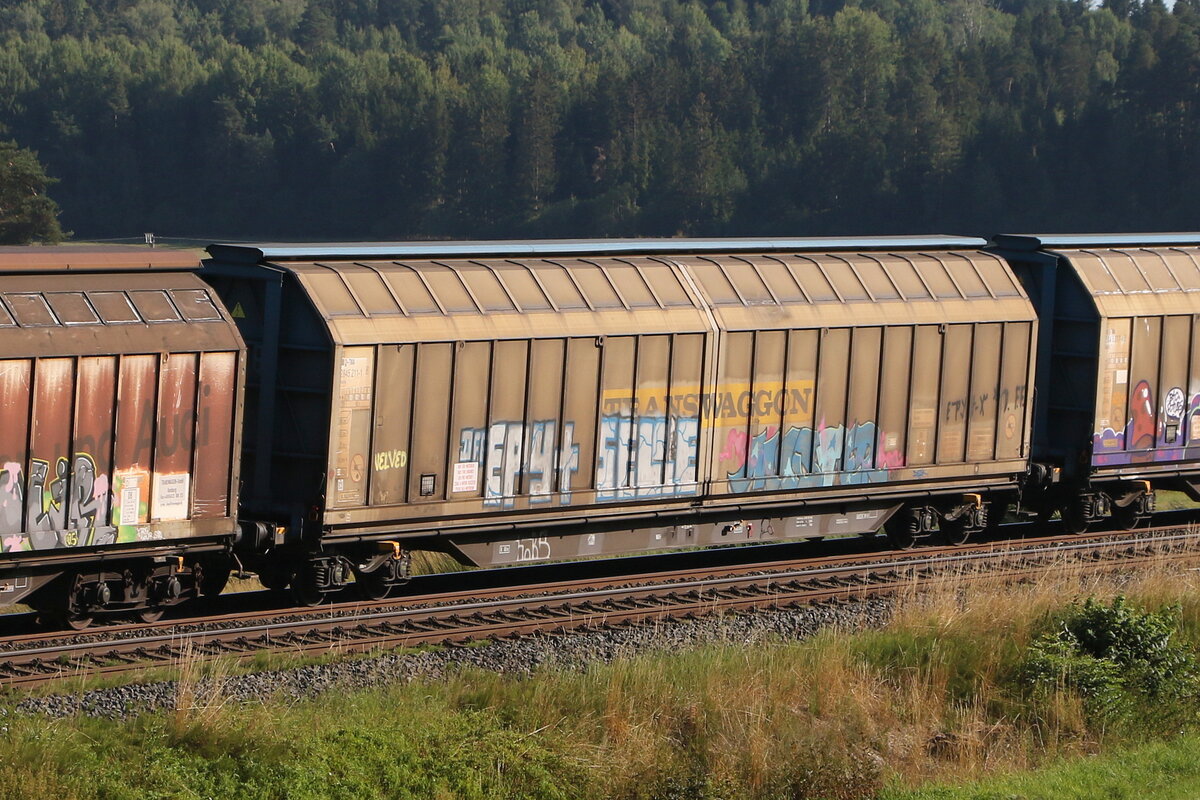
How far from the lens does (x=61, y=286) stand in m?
15.7

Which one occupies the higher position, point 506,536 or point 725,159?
point 725,159

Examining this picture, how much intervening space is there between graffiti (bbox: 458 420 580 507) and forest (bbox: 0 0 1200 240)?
90.0 m

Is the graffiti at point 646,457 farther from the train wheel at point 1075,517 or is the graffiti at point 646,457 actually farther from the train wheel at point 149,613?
the train wheel at point 1075,517

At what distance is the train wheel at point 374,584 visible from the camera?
18.2 metres

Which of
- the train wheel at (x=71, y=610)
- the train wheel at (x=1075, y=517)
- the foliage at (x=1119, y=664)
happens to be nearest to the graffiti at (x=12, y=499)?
the train wheel at (x=71, y=610)

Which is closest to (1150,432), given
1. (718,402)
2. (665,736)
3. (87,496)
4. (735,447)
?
(735,447)

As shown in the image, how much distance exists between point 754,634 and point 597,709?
10.6ft

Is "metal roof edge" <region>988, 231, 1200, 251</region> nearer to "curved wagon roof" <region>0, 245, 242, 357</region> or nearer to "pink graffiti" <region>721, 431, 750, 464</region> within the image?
"pink graffiti" <region>721, 431, 750, 464</region>

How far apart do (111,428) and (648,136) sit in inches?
4452

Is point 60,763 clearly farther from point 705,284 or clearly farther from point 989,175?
point 989,175

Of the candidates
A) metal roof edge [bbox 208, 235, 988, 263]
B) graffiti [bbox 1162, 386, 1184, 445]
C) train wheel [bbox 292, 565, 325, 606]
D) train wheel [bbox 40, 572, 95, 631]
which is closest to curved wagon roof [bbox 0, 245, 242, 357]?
metal roof edge [bbox 208, 235, 988, 263]

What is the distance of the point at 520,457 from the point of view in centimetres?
1850

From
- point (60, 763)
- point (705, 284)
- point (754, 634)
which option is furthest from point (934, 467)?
point (60, 763)

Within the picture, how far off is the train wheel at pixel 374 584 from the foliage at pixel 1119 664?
6.98 m
